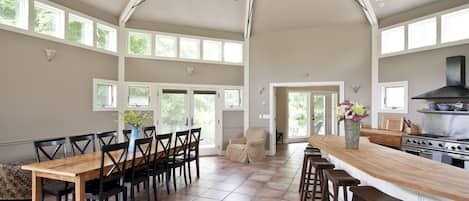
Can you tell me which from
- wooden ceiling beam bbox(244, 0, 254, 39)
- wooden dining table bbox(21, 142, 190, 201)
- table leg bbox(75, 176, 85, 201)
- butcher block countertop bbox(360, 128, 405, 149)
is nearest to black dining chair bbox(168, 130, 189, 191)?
wooden dining table bbox(21, 142, 190, 201)

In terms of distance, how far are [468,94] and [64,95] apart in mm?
7385

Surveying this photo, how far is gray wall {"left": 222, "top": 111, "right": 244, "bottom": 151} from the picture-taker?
794cm

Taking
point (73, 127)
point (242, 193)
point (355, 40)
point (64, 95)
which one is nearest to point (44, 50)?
point (64, 95)

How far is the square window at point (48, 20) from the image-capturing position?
4988mm

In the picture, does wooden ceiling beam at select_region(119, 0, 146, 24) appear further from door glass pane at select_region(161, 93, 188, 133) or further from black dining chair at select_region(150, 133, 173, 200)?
black dining chair at select_region(150, 133, 173, 200)

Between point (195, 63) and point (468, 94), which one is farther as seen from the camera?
point (195, 63)

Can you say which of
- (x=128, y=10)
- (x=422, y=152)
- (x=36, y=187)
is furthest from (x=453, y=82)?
(x=128, y=10)

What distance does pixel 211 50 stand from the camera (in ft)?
25.9

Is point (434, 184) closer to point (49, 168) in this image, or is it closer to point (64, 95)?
point (49, 168)

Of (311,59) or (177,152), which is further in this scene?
(311,59)

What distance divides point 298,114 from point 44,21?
28.4ft

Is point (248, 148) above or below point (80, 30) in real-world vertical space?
below

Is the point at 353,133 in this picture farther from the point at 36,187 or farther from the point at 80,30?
the point at 80,30

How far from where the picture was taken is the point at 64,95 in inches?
214
